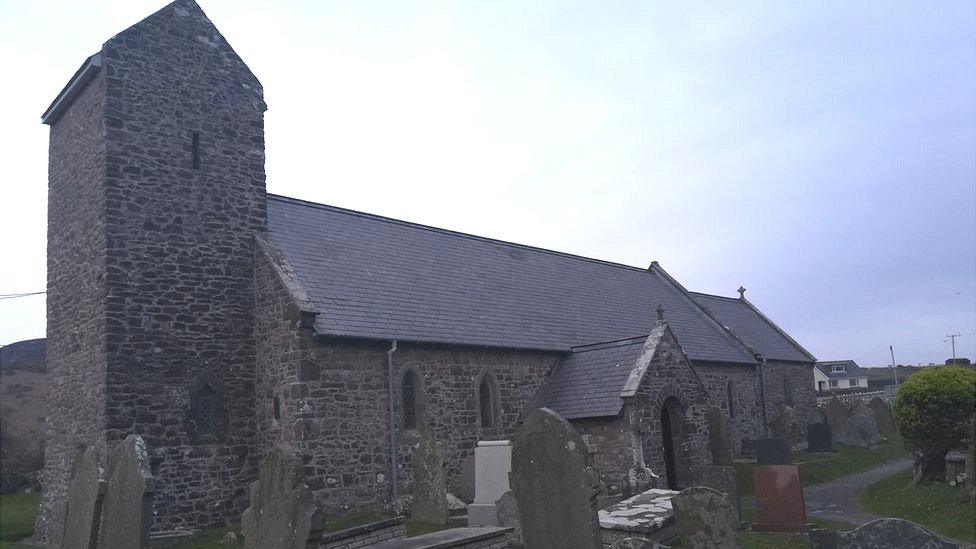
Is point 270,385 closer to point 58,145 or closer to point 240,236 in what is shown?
point 240,236

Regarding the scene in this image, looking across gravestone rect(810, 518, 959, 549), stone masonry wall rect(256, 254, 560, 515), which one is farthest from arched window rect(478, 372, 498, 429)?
gravestone rect(810, 518, 959, 549)

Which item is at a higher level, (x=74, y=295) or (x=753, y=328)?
(x=74, y=295)

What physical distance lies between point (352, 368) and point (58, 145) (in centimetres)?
957

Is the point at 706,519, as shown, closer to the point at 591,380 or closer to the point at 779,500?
the point at 779,500

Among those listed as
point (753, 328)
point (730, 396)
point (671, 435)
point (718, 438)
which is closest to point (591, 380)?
point (671, 435)

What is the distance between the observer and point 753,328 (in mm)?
39500

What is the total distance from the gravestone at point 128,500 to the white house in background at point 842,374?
97184 mm

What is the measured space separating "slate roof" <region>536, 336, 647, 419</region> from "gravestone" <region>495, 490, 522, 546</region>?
539 cm

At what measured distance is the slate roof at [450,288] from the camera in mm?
19547

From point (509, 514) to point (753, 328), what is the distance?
28.4 meters

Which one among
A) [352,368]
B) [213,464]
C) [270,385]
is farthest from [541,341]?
[213,464]

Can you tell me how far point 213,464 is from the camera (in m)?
17.3

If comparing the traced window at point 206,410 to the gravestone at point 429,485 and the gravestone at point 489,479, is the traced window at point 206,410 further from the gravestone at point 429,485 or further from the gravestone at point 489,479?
the gravestone at point 489,479

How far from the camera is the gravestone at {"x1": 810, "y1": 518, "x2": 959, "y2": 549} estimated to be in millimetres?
6957
